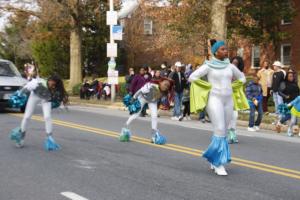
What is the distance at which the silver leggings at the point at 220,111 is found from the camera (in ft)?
26.7

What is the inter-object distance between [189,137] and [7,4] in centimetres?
2178

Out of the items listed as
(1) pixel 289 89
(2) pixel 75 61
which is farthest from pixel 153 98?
(2) pixel 75 61

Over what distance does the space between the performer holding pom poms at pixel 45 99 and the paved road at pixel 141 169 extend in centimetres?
23

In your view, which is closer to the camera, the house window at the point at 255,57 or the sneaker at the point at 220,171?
the sneaker at the point at 220,171

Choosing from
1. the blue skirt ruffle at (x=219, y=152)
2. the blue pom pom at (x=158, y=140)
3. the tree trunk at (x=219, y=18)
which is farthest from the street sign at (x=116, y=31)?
the blue skirt ruffle at (x=219, y=152)

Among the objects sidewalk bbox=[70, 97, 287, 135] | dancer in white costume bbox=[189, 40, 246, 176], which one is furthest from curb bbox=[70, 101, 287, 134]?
dancer in white costume bbox=[189, 40, 246, 176]

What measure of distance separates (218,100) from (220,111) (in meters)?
0.17

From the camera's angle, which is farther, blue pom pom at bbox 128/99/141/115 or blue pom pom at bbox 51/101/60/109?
blue pom pom at bbox 128/99/141/115

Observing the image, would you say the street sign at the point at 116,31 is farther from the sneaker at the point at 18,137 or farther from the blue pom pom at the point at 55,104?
the sneaker at the point at 18,137

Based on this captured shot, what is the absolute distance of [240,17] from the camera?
33.1 metres

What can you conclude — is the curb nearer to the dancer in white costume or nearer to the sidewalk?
the sidewalk

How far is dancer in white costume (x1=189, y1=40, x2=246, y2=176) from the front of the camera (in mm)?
8125

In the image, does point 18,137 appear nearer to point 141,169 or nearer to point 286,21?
point 141,169

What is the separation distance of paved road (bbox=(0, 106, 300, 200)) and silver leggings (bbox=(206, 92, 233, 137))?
714 mm
